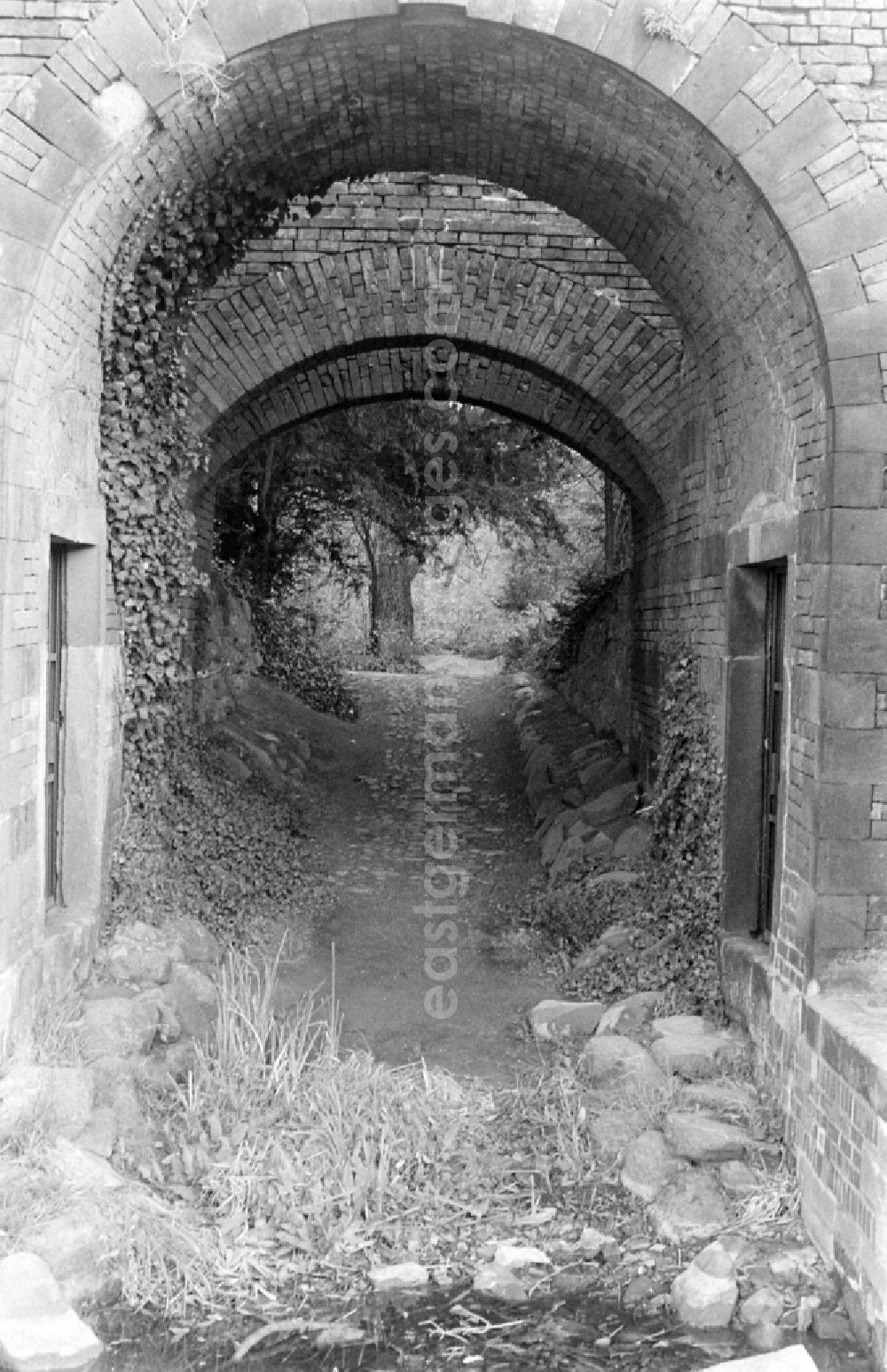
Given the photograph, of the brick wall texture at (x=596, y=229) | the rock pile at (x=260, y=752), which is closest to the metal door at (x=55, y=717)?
the brick wall texture at (x=596, y=229)

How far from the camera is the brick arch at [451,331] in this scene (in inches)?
383

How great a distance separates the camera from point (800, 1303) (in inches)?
190

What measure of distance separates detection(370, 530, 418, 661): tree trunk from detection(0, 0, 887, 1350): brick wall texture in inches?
601

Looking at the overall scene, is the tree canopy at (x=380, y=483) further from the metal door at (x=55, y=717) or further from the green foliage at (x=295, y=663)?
the metal door at (x=55, y=717)

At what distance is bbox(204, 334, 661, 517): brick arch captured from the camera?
33.6ft

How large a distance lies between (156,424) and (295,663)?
31.5 ft

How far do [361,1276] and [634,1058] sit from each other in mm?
2062

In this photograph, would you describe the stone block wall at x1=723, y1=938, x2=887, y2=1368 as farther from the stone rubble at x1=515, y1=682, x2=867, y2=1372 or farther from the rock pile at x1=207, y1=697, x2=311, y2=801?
the rock pile at x1=207, y1=697, x2=311, y2=801

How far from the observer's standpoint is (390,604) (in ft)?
78.5

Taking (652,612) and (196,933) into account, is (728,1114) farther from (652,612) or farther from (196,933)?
(652,612)

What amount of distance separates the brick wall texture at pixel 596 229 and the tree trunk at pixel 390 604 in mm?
15262

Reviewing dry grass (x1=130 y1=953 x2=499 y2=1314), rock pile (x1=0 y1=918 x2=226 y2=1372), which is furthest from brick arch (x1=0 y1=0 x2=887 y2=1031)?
dry grass (x1=130 y1=953 x2=499 y2=1314)

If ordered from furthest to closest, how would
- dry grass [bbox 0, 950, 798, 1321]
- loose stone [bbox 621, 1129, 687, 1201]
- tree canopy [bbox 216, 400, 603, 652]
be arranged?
tree canopy [bbox 216, 400, 603, 652] < loose stone [bbox 621, 1129, 687, 1201] < dry grass [bbox 0, 950, 798, 1321]

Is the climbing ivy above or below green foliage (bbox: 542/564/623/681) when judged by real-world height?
below
